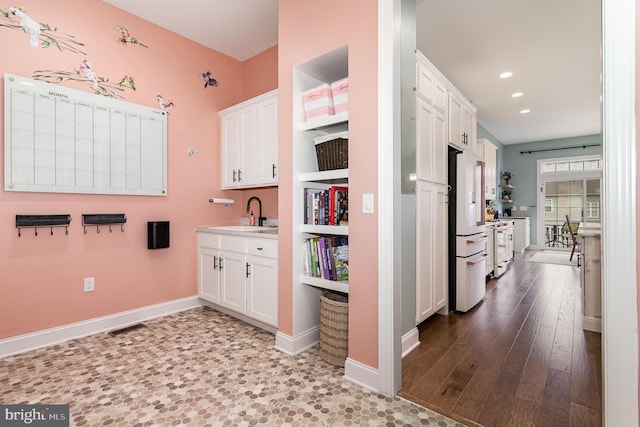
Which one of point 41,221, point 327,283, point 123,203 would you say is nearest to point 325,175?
point 327,283

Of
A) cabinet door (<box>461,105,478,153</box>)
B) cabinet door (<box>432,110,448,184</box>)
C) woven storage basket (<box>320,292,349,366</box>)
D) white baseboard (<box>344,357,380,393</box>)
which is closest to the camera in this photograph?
white baseboard (<box>344,357,380,393</box>)

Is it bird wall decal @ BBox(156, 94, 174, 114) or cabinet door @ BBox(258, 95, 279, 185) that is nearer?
cabinet door @ BBox(258, 95, 279, 185)

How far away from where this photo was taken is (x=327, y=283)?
222cm

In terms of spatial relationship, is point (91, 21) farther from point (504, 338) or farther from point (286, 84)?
point (504, 338)

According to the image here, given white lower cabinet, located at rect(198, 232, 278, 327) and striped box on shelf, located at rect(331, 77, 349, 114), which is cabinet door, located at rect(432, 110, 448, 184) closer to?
striped box on shelf, located at rect(331, 77, 349, 114)

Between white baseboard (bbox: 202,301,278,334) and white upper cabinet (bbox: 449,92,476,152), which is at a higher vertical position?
white upper cabinet (bbox: 449,92,476,152)

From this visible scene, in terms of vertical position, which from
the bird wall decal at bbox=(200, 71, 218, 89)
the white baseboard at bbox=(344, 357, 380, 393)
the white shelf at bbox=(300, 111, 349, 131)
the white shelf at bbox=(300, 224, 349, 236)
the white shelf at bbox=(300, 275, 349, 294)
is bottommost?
the white baseboard at bbox=(344, 357, 380, 393)

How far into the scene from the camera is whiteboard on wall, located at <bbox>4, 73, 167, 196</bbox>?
231 cm

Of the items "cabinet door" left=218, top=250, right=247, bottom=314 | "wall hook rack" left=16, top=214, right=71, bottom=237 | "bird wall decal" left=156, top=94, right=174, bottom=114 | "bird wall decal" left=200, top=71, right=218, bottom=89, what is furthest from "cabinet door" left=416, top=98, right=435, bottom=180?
"wall hook rack" left=16, top=214, right=71, bottom=237

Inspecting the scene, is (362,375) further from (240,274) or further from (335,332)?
(240,274)

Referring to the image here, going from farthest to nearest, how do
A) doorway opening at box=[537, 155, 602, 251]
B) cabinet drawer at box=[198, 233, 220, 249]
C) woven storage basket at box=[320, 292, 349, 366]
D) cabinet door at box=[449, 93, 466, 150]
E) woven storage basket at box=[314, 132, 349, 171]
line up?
doorway opening at box=[537, 155, 602, 251] → cabinet door at box=[449, 93, 466, 150] → cabinet drawer at box=[198, 233, 220, 249] → woven storage basket at box=[314, 132, 349, 171] → woven storage basket at box=[320, 292, 349, 366]

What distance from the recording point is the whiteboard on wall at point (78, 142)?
7.58 ft

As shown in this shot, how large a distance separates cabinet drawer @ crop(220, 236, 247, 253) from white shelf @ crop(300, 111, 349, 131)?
1.15 m

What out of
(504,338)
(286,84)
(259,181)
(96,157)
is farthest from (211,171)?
(504,338)
